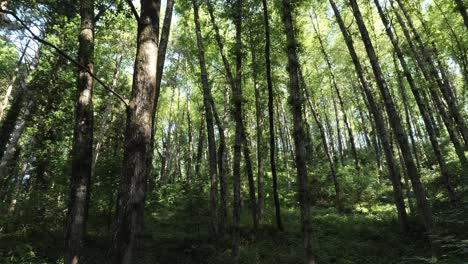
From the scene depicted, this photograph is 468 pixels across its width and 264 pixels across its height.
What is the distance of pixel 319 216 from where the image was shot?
14820mm

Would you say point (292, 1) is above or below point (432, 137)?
above

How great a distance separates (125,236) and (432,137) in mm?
13817

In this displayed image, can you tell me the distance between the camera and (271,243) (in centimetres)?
1123

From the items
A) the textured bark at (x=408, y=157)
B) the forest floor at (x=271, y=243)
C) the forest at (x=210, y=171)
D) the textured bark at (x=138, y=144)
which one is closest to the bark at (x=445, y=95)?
the forest at (x=210, y=171)

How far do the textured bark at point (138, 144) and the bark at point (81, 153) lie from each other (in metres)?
2.57

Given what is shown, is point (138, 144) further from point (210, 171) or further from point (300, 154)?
point (210, 171)

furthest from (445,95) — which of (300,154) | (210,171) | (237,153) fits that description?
(210,171)

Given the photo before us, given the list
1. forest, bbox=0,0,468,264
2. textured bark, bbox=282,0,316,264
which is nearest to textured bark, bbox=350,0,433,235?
forest, bbox=0,0,468,264

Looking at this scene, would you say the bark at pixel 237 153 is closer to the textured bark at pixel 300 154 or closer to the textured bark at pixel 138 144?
the textured bark at pixel 300 154

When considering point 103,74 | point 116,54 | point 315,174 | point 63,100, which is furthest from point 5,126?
point 315,174

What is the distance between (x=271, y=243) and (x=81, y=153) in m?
7.57

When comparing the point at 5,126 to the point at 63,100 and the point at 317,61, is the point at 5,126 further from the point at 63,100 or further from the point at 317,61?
the point at 317,61

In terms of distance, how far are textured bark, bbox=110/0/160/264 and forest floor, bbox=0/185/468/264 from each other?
6850 millimetres

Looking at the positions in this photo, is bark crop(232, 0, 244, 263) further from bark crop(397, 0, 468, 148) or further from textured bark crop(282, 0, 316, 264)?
bark crop(397, 0, 468, 148)
